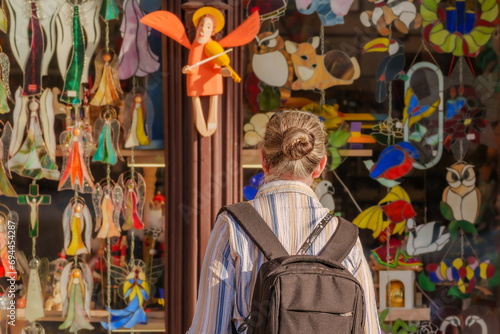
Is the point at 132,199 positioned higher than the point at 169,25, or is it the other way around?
the point at 169,25

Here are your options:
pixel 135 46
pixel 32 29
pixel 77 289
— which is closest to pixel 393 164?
pixel 135 46

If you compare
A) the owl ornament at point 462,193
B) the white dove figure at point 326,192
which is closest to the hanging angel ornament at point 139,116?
the white dove figure at point 326,192

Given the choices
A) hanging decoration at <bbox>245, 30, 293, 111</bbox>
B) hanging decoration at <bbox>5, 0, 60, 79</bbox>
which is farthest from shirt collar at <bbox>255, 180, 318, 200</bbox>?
hanging decoration at <bbox>5, 0, 60, 79</bbox>

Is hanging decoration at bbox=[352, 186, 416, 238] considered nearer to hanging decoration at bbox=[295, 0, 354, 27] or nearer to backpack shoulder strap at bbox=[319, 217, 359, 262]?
hanging decoration at bbox=[295, 0, 354, 27]

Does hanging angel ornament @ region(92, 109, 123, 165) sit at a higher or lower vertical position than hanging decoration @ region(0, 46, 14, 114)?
lower

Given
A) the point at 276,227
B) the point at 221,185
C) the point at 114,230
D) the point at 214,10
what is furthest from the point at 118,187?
the point at 276,227

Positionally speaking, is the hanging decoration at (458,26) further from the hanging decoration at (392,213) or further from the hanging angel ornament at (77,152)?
the hanging angel ornament at (77,152)

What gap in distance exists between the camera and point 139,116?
3.40 meters

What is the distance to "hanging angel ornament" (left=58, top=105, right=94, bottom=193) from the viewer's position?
341cm

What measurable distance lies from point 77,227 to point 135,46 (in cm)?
91

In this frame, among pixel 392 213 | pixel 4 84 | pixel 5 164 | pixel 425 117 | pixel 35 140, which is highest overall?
pixel 4 84

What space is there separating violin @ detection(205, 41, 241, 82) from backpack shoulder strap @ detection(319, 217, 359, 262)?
4.31 ft

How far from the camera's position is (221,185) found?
3.28 metres

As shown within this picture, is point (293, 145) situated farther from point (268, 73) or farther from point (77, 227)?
point (77, 227)
